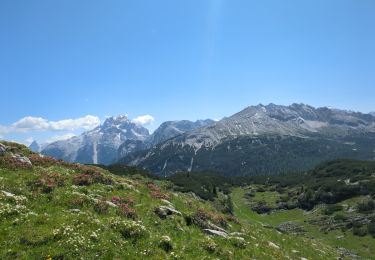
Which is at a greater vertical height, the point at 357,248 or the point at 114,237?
the point at 114,237

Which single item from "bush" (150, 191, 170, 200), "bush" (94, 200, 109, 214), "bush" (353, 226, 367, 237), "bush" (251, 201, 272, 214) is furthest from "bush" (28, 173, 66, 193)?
"bush" (251, 201, 272, 214)

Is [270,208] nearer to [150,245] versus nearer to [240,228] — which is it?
[240,228]

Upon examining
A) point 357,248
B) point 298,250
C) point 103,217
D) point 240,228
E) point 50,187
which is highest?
point 50,187

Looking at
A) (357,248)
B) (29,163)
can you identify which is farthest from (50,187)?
(357,248)

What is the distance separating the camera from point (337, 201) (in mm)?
99875

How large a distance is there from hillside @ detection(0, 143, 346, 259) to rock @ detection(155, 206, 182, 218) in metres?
0.07

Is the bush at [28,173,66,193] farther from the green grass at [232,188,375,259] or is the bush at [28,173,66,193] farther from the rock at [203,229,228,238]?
the green grass at [232,188,375,259]

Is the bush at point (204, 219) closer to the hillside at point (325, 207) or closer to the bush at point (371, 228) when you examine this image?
the hillside at point (325, 207)

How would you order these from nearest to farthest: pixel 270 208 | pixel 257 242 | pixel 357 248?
pixel 257 242, pixel 357 248, pixel 270 208

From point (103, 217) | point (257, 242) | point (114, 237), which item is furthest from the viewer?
point (257, 242)

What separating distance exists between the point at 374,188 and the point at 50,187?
8695 centimetres

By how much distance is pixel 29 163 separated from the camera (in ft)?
113

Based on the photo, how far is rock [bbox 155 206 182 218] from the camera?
2728 cm

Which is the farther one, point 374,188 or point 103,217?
point 374,188
